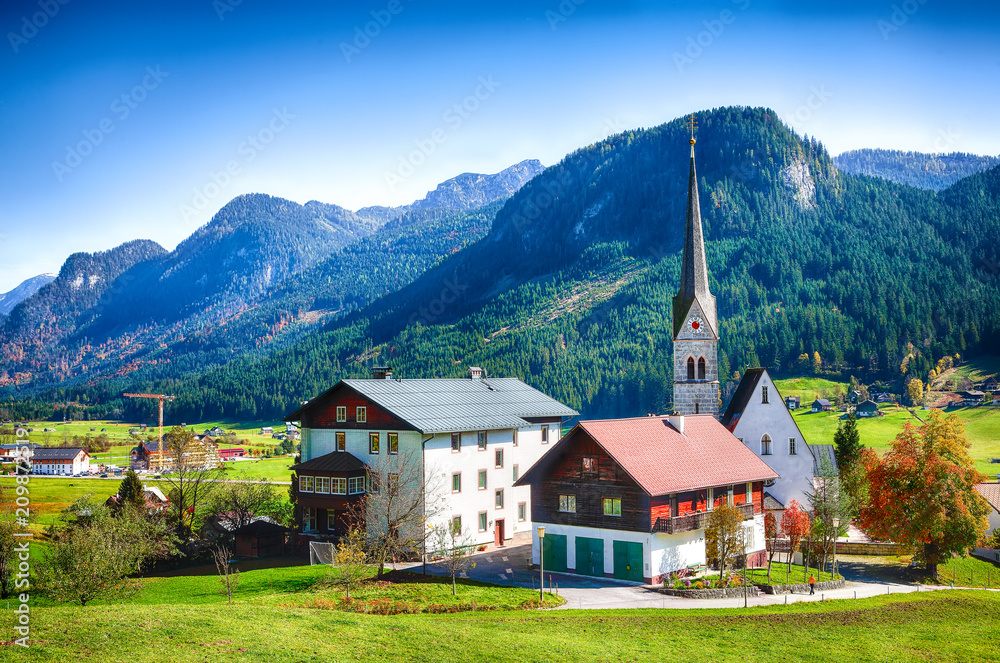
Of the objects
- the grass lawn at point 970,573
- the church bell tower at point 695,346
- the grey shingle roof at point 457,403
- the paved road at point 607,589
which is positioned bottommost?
the grass lawn at point 970,573

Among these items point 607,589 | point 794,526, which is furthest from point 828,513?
point 607,589

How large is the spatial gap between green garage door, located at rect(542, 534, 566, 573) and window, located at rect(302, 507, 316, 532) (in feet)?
58.4

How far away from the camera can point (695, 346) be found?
7325cm

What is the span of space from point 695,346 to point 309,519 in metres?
34.8

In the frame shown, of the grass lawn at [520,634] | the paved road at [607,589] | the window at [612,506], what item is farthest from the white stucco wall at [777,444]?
the grass lawn at [520,634]

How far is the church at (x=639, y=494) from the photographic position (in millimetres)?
50438

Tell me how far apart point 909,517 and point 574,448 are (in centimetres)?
2448

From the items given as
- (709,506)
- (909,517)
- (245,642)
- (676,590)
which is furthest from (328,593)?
(909,517)

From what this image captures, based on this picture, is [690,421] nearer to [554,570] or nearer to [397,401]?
[554,570]

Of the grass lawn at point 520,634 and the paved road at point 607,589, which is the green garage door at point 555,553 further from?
the grass lawn at point 520,634

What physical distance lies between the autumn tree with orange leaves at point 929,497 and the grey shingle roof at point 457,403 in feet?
84.6

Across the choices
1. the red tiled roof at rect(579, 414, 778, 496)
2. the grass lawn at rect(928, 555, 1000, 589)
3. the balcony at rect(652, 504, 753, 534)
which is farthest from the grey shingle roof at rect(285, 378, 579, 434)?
the grass lawn at rect(928, 555, 1000, 589)

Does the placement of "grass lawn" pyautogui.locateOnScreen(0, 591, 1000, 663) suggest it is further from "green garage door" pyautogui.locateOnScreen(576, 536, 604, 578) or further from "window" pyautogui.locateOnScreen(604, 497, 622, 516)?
"green garage door" pyautogui.locateOnScreen(576, 536, 604, 578)

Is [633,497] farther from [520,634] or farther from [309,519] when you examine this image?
[309,519]
